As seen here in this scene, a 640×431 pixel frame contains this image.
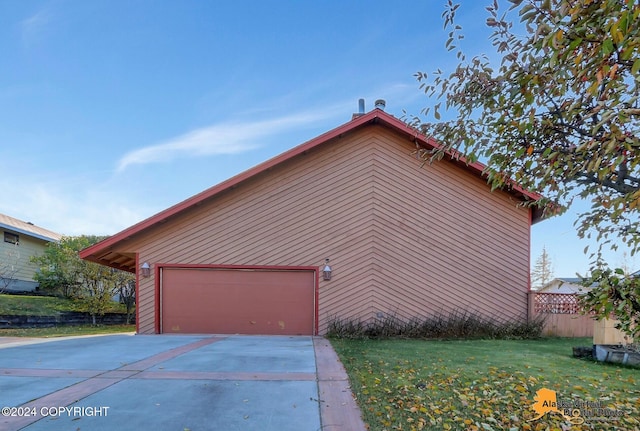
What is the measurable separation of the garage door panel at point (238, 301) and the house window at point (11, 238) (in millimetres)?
14104

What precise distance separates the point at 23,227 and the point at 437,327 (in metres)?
20.9

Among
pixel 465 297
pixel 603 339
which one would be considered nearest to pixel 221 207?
pixel 465 297

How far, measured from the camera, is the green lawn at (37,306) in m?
13.3

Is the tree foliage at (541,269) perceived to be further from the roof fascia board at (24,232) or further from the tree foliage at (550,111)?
the roof fascia board at (24,232)

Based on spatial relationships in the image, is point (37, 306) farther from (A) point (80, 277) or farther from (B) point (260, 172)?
(B) point (260, 172)

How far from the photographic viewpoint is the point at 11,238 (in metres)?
17.9

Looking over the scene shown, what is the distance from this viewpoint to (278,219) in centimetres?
959

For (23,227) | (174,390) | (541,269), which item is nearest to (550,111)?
(174,390)

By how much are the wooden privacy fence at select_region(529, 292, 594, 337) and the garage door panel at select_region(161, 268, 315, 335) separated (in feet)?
20.2

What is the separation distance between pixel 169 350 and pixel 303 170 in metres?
5.49

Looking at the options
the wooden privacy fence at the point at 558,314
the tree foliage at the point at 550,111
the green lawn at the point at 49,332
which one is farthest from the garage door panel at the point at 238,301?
the tree foliage at the point at 550,111

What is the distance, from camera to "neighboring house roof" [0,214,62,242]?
56.9 feet

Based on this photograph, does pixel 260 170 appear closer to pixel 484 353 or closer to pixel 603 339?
pixel 484 353

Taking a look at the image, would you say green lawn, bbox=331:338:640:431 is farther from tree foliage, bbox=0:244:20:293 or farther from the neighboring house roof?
the neighboring house roof
